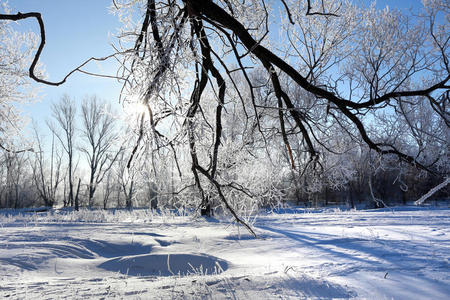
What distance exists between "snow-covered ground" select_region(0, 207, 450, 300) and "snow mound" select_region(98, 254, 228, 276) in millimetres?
11

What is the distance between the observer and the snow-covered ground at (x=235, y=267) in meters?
1.93

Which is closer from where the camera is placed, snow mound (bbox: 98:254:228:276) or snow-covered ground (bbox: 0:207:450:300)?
snow-covered ground (bbox: 0:207:450:300)

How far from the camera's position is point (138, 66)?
1641 millimetres

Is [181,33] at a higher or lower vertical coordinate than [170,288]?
higher

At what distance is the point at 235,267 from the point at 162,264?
82 centimetres

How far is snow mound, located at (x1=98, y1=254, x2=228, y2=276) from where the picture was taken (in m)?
3.10

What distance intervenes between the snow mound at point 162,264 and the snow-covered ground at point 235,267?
1 centimetres

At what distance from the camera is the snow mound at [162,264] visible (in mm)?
3102

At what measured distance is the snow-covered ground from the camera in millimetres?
1931

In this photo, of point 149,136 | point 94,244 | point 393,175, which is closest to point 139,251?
point 94,244

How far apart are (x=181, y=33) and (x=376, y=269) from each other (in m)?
2.33

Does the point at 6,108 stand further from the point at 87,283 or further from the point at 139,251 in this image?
the point at 87,283

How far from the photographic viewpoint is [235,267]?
3102 mm

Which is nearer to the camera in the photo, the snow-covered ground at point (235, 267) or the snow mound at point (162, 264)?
the snow-covered ground at point (235, 267)
